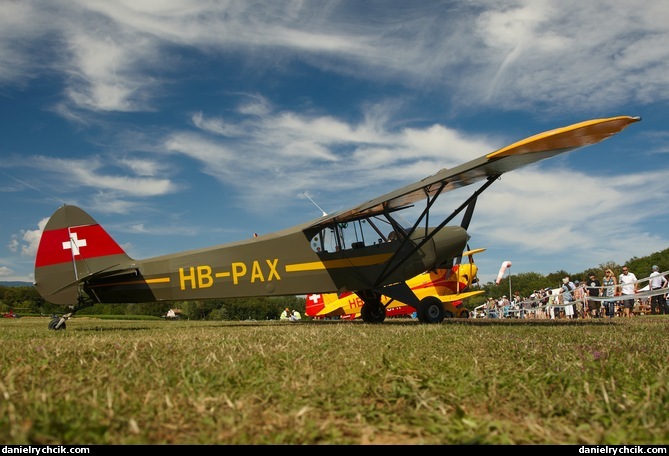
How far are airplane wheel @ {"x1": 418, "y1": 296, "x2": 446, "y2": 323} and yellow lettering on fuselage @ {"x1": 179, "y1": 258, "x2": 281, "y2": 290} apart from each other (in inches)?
140

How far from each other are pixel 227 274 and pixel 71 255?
3706 millimetres

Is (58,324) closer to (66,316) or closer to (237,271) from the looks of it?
(66,316)

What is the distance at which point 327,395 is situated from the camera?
256cm

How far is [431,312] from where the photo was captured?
1132cm

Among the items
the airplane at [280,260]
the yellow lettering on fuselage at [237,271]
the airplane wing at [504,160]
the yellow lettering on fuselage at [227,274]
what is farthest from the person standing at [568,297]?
the yellow lettering on fuselage at [237,271]

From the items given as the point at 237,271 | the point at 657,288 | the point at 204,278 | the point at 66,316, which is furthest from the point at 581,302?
the point at 66,316

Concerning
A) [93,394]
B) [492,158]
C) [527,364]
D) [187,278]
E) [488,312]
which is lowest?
[488,312]

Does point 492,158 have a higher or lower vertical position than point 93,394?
higher

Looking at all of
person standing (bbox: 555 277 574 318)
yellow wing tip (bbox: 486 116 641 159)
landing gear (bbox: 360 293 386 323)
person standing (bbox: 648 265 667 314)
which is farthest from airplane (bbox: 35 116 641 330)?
person standing (bbox: 555 277 574 318)

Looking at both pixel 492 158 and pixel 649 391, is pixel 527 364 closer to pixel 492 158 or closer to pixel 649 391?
pixel 649 391

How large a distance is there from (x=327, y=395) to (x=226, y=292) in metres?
8.69

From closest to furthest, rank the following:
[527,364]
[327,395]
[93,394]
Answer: [93,394], [327,395], [527,364]
